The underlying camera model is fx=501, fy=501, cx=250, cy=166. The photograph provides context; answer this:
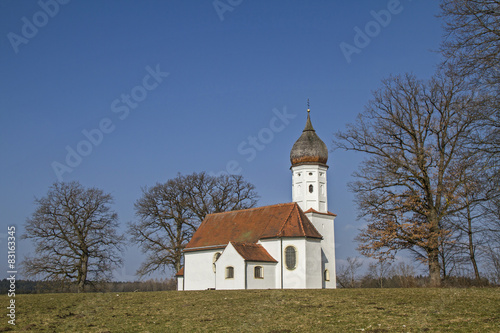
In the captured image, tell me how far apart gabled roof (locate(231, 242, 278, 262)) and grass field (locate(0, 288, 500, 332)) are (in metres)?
14.3

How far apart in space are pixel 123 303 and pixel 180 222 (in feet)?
102

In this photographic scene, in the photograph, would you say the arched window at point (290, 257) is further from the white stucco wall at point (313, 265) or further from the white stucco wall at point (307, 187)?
the white stucco wall at point (307, 187)

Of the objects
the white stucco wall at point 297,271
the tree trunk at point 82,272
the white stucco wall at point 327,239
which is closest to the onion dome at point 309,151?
the white stucco wall at point 327,239

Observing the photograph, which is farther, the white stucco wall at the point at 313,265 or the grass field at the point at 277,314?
the white stucco wall at the point at 313,265

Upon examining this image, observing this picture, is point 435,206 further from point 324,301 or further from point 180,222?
point 180,222

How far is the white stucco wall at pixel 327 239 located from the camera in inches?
1642

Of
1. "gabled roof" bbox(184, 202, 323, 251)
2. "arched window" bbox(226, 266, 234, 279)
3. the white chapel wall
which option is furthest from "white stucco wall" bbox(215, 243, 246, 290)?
the white chapel wall

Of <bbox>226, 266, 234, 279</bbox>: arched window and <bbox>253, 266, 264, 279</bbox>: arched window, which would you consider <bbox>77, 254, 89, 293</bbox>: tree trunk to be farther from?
<bbox>253, 266, 264, 279</bbox>: arched window

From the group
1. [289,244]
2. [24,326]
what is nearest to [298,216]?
[289,244]

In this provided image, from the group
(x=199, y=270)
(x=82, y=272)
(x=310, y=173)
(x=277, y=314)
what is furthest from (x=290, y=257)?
(x=277, y=314)

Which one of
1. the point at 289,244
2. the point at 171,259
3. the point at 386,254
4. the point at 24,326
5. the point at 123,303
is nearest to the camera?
the point at 24,326

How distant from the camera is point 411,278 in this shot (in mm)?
25875

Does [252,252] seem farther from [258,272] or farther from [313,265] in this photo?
[313,265]

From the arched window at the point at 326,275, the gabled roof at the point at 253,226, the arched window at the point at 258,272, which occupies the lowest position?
the arched window at the point at 326,275
